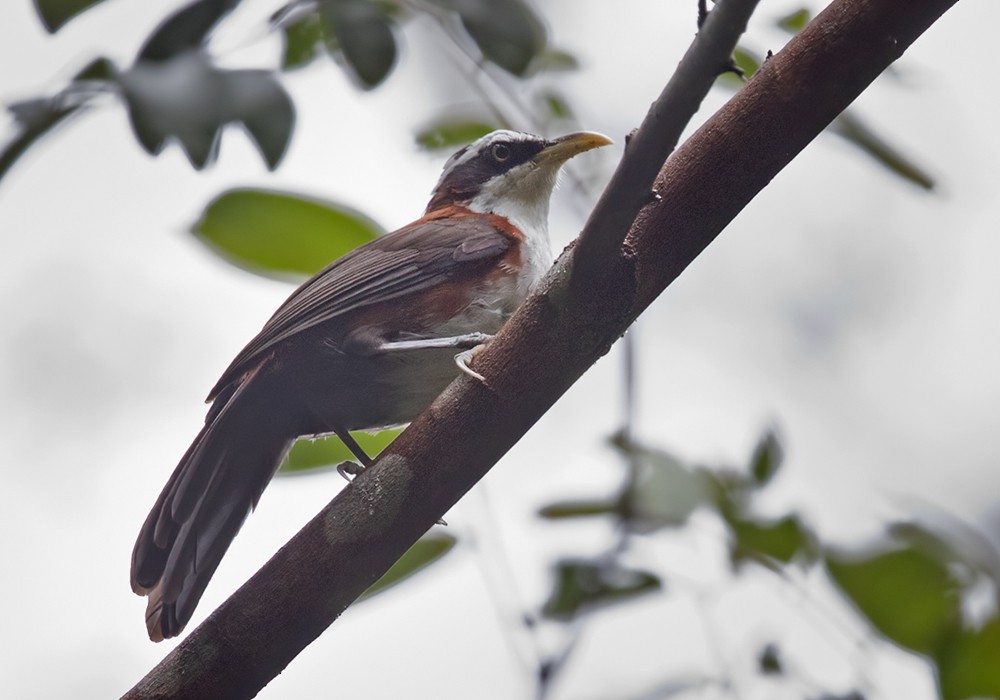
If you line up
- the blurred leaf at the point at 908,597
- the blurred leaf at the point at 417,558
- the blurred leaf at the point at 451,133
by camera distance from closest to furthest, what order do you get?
1. the blurred leaf at the point at 908,597
2. the blurred leaf at the point at 417,558
3. the blurred leaf at the point at 451,133

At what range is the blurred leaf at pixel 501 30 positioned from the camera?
9.73 ft

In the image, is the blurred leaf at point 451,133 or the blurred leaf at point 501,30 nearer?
the blurred leaf at point 501,30

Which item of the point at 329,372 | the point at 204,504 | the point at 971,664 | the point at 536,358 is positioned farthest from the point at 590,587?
the point at 204,504

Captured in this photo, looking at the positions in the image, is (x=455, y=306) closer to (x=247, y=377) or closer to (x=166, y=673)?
(x=247, y=377)

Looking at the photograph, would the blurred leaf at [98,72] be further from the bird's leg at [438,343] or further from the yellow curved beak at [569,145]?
the yellow curved beak at [569,145]

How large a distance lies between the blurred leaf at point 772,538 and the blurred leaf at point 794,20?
1416 millimetres

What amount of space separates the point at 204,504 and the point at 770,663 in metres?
1.87

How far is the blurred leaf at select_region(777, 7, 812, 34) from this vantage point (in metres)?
3.12

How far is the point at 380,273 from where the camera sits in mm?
3748

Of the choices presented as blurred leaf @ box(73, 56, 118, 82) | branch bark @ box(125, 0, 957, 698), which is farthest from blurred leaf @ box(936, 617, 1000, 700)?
blurred leaf @ box(73, 56, 118, 82)

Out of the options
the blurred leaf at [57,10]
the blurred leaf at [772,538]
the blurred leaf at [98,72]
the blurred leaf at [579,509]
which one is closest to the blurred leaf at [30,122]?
the blurred leaf at [98,72]

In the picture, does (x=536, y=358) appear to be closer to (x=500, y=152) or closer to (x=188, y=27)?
(x=188, y=27)

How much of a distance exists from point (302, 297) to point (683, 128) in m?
1.91

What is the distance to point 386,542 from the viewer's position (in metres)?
2.79
